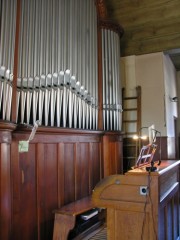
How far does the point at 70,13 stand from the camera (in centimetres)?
337

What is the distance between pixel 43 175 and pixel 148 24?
3407mm

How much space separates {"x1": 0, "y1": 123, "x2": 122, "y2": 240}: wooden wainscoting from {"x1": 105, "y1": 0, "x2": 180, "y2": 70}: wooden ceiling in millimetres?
2036

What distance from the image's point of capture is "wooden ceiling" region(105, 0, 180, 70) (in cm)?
465

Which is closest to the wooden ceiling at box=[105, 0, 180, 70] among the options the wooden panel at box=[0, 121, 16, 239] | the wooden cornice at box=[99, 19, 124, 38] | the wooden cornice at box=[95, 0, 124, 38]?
the wooden cornice at box=[99, 19, 124, 38]

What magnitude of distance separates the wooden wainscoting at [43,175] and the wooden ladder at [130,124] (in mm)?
1140

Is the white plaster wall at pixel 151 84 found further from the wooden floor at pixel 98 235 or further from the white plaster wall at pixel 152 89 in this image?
the wooden floor at pixel 98 235

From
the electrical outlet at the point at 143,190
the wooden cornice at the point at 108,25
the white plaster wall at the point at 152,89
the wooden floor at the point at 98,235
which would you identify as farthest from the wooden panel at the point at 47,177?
the wooden cornice at the point at 108,25

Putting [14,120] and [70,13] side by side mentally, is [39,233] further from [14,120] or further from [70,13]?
[70,13]

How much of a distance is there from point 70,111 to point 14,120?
0.85m

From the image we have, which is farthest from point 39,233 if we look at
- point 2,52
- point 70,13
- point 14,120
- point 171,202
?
point 70,13

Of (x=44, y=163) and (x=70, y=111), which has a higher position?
(x=70, y=111)

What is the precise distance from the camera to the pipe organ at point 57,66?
8.05 feet

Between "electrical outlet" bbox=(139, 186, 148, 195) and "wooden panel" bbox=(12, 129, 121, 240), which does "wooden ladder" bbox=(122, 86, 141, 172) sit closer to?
"wooden panel" bbox=(12, 129, 121, 240)

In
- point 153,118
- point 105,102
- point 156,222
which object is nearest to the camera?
point 156,222
